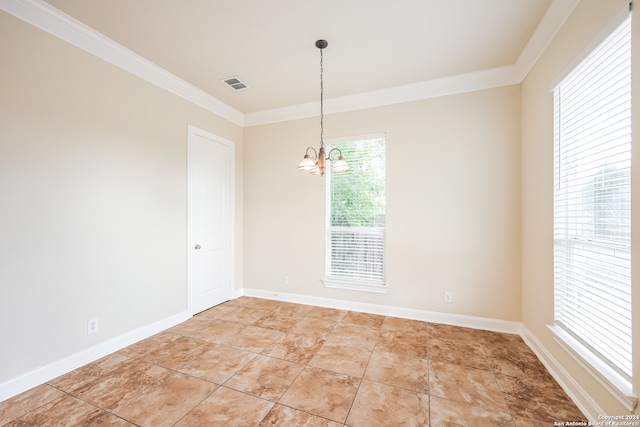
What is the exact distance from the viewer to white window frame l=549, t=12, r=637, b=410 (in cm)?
143

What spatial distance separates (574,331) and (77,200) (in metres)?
4.17

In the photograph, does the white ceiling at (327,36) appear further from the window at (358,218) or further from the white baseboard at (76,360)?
the white baseboard at (76,360)

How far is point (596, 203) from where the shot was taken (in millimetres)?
1744

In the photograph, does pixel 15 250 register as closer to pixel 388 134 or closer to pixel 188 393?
pixel 188 393

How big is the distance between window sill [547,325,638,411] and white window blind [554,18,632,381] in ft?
Result: 0.10

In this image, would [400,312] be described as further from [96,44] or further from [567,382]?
[96,44]

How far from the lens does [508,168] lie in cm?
295

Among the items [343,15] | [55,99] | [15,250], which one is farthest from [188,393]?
[343,15]

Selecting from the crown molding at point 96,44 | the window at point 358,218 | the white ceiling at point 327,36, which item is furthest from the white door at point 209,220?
the window at point 358,218

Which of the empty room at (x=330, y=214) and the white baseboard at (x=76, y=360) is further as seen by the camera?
the white baseboard at (x=76, y=360)

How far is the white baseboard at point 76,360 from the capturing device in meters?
1.91

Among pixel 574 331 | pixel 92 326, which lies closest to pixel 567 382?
pixel 574 331

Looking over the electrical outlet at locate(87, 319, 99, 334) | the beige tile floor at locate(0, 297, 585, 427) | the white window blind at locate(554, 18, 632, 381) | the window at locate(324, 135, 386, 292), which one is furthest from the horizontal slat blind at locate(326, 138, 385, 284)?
the electrical outlet at locate(87, 319, 99, 334)

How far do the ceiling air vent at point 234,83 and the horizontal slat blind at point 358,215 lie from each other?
4.63 ft
